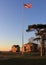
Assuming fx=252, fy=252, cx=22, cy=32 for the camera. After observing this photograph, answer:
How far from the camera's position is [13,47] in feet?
319

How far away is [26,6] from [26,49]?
108ft

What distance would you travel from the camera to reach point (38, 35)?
65562 mm

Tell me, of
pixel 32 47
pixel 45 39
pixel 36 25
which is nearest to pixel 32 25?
pixel 36 25
